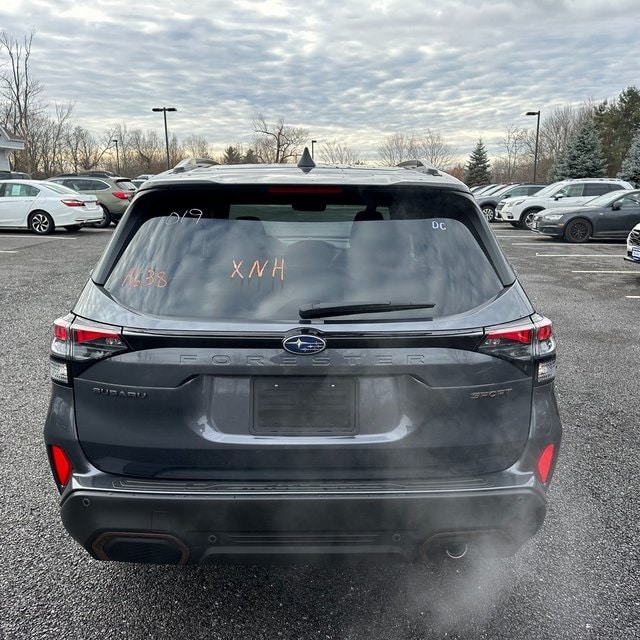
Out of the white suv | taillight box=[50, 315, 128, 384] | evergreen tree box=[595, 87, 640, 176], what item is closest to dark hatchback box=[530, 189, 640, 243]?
the white suv

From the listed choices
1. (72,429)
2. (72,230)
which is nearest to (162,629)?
(72,429)

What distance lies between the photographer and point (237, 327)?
1.91 m

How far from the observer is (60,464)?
2.06 meters

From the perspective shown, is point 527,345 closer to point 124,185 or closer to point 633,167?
point 124,185

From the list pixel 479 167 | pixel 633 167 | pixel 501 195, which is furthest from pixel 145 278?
pixel 479 167

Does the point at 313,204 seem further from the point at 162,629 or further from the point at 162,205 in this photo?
the point at 162,629

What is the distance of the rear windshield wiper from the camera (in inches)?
76.2

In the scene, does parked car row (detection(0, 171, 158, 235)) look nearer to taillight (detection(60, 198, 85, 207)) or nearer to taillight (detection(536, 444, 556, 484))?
taillight (detection(60, 198, 85, 207))

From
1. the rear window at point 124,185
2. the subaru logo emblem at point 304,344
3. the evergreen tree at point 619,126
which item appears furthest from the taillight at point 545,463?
the evergreen tree at point 619,126

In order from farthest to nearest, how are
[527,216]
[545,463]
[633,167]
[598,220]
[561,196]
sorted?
[633,167]
[527,216]
[561,196]
[598,220]
[545,463]

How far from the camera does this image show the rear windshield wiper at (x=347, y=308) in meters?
1.94

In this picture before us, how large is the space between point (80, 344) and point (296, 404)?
30.6 inches

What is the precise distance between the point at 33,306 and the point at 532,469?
7748mm

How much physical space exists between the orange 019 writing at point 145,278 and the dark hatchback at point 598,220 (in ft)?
55.4
